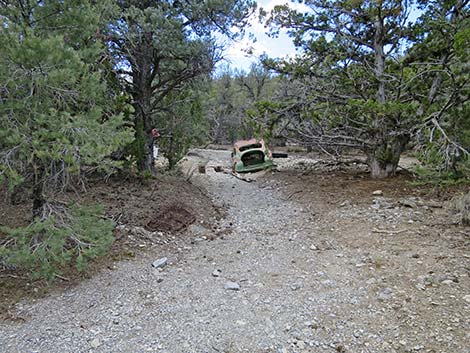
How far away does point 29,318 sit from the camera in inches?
89.7

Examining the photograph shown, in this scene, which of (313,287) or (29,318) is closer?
(29,318)

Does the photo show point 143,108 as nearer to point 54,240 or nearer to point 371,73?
point 54,240

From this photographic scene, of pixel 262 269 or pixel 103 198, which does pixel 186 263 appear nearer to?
pixel 262 269

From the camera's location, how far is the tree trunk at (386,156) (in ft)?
18.9

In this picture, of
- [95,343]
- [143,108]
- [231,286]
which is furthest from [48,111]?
[143,108]

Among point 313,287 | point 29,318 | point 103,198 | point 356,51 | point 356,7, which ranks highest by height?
point 356,7

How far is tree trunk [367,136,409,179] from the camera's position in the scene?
577 cm

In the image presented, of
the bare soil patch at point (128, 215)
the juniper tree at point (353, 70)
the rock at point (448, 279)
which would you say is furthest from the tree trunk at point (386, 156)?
the rock at point (448, 279)

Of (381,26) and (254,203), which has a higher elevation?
(381,26)

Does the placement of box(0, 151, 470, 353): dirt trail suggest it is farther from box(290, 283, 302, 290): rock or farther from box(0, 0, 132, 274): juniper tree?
box(0, 0, 132, 274): juniper tree

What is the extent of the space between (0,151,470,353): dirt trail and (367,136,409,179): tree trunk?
2.84m

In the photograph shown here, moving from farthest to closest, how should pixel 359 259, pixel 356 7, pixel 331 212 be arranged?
pixel 356 7 < pixel 331 212 < pixel 359 259

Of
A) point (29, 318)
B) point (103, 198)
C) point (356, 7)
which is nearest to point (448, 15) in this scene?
point (356, 7)

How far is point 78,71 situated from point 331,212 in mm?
3885
